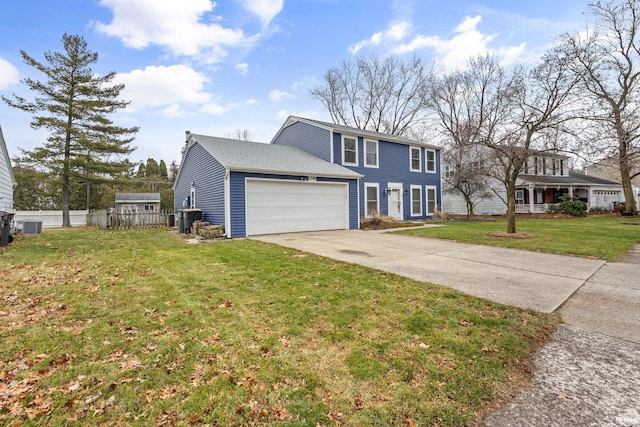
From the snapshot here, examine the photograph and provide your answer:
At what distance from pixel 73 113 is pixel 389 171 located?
1996 centimetres

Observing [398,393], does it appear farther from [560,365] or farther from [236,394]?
[560,365]

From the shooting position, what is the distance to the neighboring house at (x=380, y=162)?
1571cm

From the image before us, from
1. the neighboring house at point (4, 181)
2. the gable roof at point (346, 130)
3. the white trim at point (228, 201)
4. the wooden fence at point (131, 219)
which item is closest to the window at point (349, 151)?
the gable roof at point (346, 130)

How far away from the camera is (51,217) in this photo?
21141 millimetres

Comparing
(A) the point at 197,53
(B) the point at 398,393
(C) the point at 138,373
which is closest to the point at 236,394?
(C) the point at 138,373

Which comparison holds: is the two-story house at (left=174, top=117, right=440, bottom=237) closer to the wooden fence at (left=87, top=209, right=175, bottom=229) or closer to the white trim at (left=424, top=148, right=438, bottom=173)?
the white trim at (left=424, top=148, right=438, bottom=173)

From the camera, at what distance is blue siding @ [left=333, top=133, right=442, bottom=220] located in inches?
634

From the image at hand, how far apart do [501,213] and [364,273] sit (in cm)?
2241

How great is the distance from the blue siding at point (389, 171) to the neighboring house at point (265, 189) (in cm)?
210

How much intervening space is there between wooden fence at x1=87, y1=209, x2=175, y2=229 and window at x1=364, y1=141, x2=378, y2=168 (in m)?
11.0

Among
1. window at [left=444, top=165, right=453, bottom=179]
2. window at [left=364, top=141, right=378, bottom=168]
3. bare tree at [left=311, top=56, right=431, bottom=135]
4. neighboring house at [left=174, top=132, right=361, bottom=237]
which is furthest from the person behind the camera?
bare tree at [left=311, top=56, right=431, bottom=135]

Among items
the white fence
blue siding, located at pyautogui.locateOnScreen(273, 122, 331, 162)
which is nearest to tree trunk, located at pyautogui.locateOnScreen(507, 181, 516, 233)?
blue siding, located at pyautogui.locateOnScreen(273, 122, 331, 162)

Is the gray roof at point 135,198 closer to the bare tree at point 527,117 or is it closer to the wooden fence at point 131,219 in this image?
the wooden fence at point 131,219

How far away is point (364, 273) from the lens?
5281 mm
